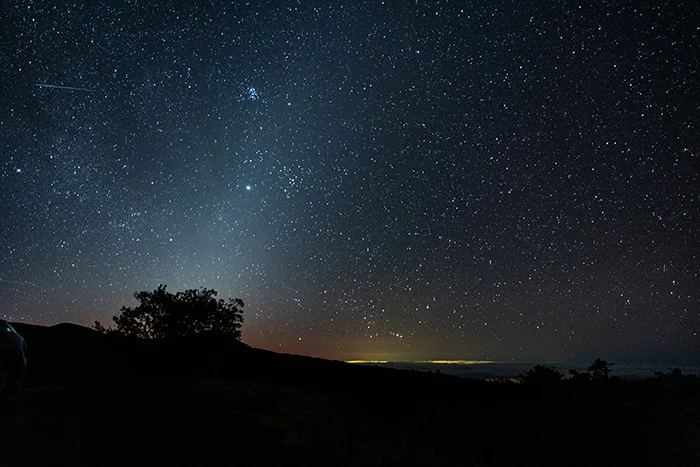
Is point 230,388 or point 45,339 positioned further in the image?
point 45,339

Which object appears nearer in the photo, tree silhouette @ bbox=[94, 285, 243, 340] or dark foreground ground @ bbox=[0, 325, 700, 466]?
dark foreground ground @ bbox=[0, 325, 700, 466]

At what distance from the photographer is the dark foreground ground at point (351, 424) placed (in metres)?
8.52

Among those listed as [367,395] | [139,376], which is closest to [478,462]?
[367,395]

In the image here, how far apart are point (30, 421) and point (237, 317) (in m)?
26.3

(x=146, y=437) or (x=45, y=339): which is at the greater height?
(x=45, y=339)

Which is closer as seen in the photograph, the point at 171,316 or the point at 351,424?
the point at 351,424

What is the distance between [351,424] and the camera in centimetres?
1061

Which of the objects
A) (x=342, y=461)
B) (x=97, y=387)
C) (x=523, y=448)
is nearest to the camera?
(x=342, y=461)

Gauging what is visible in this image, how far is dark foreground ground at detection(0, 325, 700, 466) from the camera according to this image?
852cm

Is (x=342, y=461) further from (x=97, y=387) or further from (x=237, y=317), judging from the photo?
(x=237, y=317)

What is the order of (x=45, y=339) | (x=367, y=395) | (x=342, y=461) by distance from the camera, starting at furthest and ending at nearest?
(x=45, y=339) → (x=367, y=395) → (x=342, y=461)

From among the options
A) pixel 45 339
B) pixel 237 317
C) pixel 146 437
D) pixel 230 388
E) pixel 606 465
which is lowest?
pixel 606 465

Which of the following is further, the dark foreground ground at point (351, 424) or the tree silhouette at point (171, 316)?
the tree silhouette at point (171, 316)

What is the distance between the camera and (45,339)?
Result: 23.1 meters
